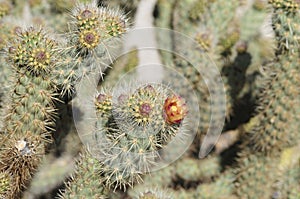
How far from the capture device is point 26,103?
10.5 feet

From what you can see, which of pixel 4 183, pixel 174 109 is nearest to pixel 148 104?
pixel 174 109

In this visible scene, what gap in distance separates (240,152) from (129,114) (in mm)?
1806

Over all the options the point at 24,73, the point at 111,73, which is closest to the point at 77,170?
the point at 24,73

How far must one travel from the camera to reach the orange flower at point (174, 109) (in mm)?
2805

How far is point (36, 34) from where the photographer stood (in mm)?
3133

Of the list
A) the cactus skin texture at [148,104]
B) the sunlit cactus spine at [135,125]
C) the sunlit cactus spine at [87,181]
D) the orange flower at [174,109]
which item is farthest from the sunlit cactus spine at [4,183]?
the orange flower at [174,109]

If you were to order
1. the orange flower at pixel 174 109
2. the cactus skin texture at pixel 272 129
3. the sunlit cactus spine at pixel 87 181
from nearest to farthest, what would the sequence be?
the orange flower at pixel 174 109 < the sunlit cactus spine at pixel 87 181 < the cactus skin texture at pixel 272 129

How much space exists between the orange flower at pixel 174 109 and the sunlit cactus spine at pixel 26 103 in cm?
68

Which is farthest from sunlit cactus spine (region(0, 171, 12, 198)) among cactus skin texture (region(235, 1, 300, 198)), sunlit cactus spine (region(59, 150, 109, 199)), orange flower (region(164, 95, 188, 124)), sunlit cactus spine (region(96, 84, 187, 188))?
cactus skin texture (region(235, 1, 300, 198))

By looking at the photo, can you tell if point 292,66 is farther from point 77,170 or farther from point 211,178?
point 77,170

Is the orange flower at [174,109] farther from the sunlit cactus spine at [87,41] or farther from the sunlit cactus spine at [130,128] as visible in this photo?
the sunlit cactus spine at [87,41]

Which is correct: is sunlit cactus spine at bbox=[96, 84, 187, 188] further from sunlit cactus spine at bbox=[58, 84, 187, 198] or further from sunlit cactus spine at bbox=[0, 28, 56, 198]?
Result: sunlit cactus spine at bbox=[0, 28, 56, 198]

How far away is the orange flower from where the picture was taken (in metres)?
2.80

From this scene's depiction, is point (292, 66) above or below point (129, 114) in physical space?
above
